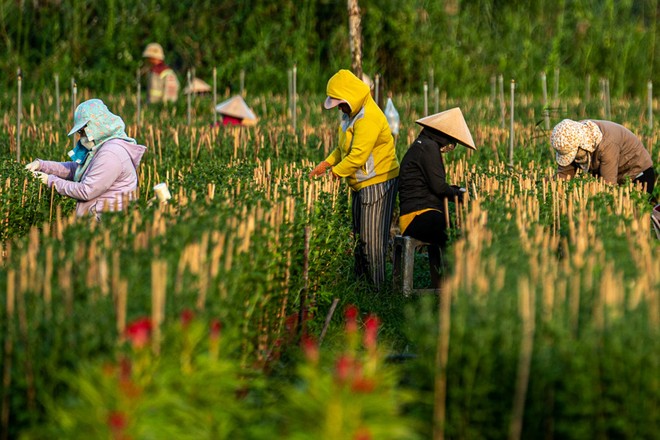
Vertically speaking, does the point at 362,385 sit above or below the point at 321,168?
below

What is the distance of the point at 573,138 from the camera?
8.87m

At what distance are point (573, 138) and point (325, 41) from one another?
17.9 meters

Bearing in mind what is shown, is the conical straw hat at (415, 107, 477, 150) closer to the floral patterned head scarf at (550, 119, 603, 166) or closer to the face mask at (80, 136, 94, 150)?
the floral patterned head scarf at (550, 119, 603, 166)

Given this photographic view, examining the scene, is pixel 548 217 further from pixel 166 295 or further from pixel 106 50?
pixel 106 50

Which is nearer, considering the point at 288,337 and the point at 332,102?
the point at 288,337

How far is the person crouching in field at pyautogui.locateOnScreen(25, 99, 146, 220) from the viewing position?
24.7 ft

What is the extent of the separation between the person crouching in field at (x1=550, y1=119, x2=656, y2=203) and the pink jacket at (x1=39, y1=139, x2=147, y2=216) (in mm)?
3263

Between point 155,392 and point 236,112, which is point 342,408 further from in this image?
point 236,112

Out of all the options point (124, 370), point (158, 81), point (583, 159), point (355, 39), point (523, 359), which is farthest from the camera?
point (158, 81)

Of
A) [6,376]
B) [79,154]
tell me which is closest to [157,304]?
[6,376]

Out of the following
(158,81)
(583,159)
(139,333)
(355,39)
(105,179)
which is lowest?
(139,333)

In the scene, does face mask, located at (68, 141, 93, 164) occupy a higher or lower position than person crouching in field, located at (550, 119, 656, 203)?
lower

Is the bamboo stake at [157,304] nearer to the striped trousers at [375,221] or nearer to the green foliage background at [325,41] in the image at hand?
the striped trousers at [375,221]

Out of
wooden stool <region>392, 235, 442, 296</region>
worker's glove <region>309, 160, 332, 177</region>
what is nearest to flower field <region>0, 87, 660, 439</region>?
wooden stool <region>392, 235, 442, 296</region>
